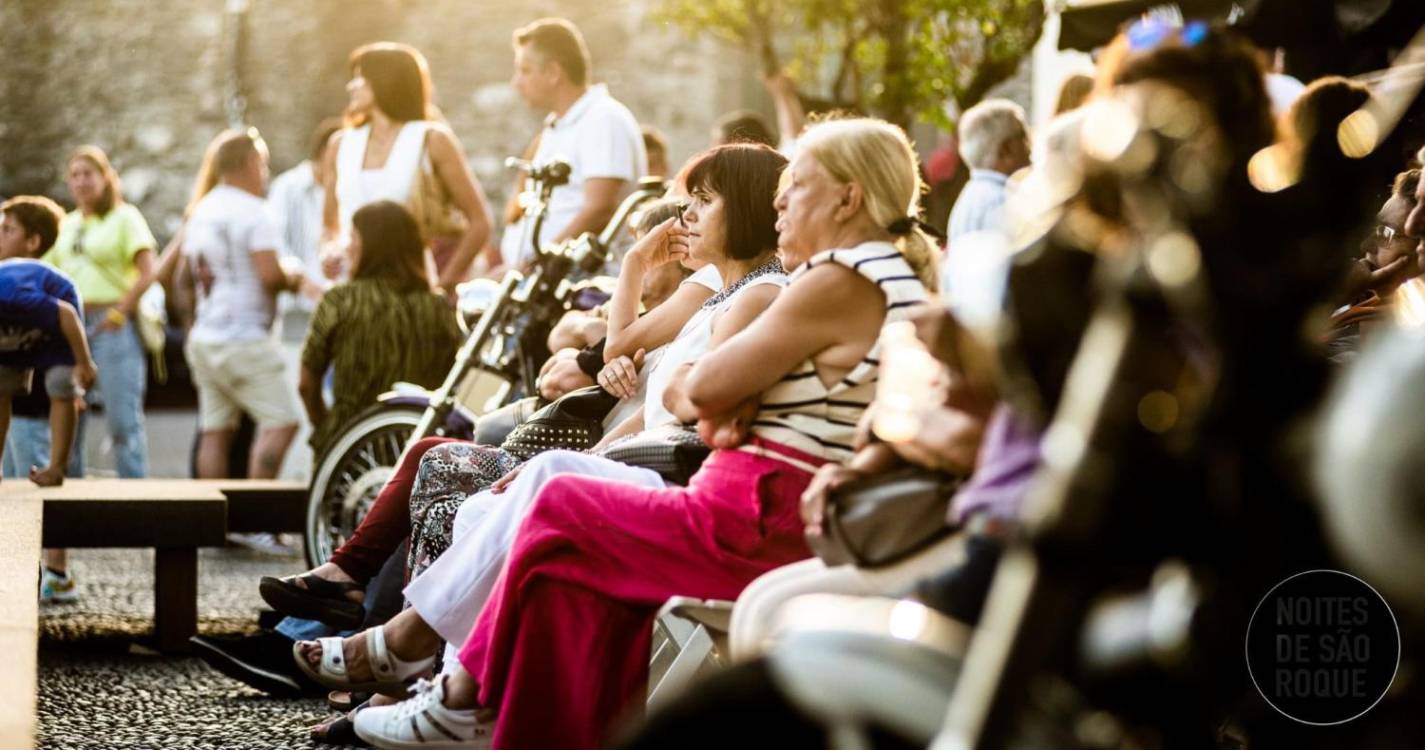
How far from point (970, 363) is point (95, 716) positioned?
3534 millimetres

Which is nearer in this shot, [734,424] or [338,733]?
[734,424]

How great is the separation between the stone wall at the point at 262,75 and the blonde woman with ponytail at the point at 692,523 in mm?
18988

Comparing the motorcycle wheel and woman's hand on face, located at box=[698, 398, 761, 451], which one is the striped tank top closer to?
woman's hand on face, located at box=[698, 398, 761, 451]

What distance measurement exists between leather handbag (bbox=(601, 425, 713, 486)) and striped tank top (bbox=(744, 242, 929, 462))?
1.60ft

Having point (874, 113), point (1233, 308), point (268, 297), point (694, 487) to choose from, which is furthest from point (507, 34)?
point (1233, 308)

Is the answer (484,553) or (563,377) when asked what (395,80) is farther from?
(484,553)

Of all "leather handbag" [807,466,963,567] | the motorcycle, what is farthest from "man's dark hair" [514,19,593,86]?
"leather handbag" [807,466,963,567]

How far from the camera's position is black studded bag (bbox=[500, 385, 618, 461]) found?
5.54 meters

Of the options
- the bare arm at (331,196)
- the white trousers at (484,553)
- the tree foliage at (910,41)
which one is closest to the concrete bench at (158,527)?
the bare arm at (331,196)

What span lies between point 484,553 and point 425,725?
0.46 metres

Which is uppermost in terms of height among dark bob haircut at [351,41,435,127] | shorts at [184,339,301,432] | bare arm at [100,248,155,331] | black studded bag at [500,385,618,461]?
dark bob haircut at [351,41,435,127]

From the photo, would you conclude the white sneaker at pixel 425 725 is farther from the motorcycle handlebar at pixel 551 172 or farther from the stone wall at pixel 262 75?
the stone wall at pixel 262 75

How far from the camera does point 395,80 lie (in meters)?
8.38

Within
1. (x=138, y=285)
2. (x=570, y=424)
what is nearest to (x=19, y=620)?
(x=570, y=424)
